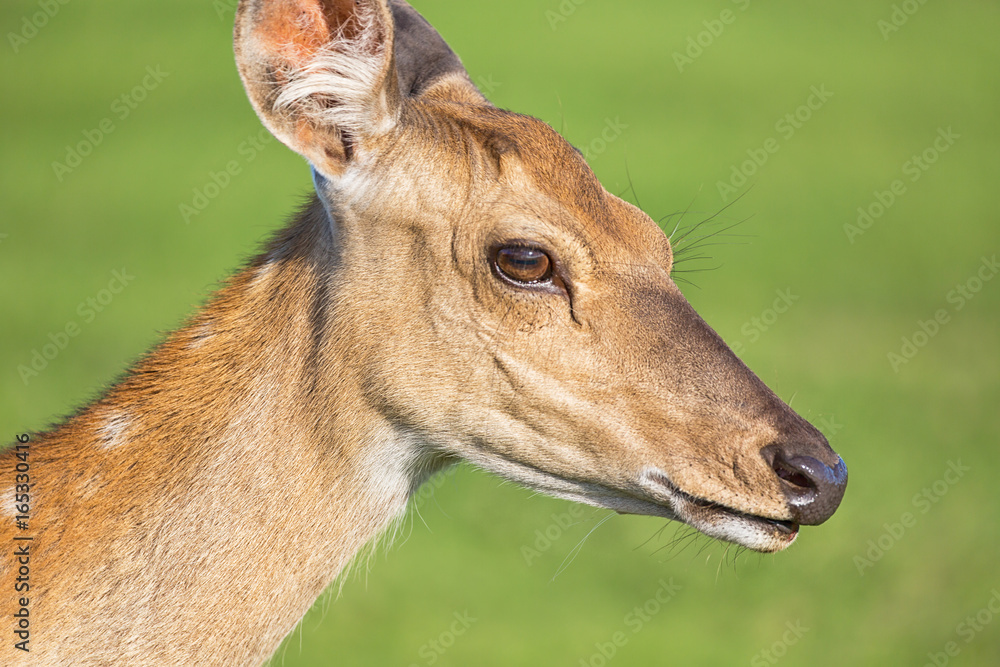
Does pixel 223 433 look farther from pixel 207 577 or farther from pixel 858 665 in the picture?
pixel 858 665

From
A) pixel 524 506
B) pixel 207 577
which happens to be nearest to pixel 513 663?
pixel 524 506

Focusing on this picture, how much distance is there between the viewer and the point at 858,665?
8.29m

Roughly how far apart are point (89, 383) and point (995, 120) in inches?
805

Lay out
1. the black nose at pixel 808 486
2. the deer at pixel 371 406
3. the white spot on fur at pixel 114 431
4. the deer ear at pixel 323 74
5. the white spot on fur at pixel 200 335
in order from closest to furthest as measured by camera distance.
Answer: the black nose at pixel 808 486
the deer at pixel 371 406
the deer ear at pixel 323 74
the white spot on fur at pixel 114 431
the white spot on fur at pixel 200 335

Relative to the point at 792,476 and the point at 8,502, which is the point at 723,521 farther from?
the point at 8,502

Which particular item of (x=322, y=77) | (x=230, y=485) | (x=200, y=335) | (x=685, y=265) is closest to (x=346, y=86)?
(x=322, y=77)

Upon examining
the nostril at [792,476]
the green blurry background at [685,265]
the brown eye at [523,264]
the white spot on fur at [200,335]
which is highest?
the nostril at [792,476]

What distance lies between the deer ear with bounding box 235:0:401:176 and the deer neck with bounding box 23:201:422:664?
0.44 meters

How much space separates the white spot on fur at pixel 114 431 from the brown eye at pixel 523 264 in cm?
151

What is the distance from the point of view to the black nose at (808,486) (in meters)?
3.45

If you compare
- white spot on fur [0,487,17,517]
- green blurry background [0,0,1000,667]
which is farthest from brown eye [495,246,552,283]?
white spot on fur [0,487,17,517]

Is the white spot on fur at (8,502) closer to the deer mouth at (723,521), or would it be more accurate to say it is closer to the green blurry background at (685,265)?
the green blurry background at (685,265)

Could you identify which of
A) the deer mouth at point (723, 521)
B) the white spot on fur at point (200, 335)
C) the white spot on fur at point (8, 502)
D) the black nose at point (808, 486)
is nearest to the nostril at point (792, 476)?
the black nose at point (808, 486)

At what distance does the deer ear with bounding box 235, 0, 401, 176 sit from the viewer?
3.70 m
